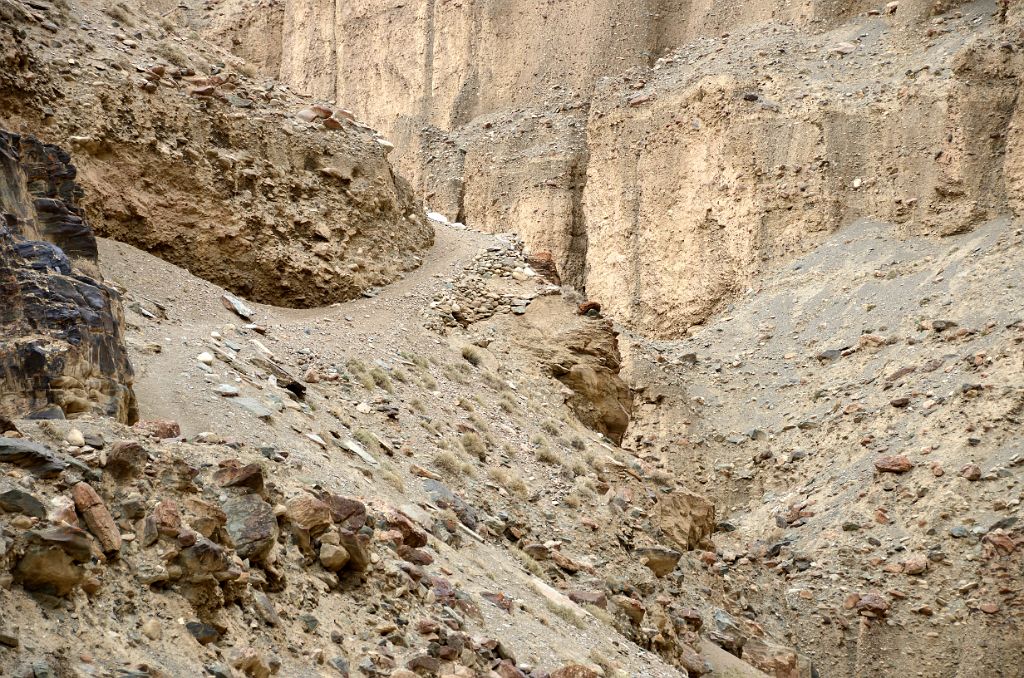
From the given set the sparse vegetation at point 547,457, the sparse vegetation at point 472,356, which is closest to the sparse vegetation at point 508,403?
the sparse vegetation at point 472,356

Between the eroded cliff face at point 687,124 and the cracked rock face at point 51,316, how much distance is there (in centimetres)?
2043

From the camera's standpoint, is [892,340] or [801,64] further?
[801,64]

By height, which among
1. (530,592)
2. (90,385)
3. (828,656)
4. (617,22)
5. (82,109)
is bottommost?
(828,656)

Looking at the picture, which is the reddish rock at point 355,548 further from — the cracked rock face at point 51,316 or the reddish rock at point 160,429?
the cracked rock face at point 51,316

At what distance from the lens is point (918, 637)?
1855 cm

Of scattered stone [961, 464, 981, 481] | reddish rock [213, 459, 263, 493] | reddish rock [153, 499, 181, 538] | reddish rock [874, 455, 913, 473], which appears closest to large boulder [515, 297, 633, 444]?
reddish rock [874, 455, 913, 473]

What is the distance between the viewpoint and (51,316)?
938 centimetres

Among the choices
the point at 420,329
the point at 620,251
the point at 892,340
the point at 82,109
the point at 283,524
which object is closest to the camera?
the point at 283,524

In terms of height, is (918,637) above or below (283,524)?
below

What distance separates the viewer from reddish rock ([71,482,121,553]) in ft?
21.8

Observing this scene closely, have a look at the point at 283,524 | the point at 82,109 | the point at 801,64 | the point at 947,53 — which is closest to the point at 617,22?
the point at 801,64

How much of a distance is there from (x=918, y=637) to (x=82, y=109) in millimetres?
13892

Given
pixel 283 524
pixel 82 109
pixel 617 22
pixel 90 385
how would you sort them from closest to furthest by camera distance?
pixel 283 524 < pixel 90 385 < pixel 82 109 < pixel 617 22

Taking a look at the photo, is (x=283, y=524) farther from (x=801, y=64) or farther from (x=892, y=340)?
(x=801, y=64)
